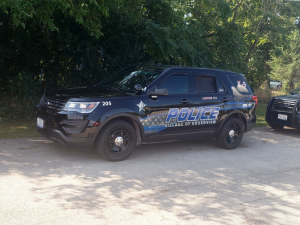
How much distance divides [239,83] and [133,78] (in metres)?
2.77

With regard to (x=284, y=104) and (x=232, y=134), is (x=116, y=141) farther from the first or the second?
(x=284, y=104)

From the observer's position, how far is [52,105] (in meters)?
6.40

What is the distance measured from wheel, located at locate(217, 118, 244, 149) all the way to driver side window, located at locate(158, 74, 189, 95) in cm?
148

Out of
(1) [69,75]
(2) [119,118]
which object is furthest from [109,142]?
(1) [69,75]

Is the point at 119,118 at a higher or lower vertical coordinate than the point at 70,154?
higher

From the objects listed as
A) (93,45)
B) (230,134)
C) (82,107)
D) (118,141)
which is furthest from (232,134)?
(93,45)

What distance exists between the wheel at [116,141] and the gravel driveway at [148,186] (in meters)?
0.17

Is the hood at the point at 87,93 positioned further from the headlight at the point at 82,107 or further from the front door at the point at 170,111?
the front door at the point at 170,111

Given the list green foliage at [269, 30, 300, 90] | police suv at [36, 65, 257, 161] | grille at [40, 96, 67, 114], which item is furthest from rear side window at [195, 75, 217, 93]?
green foliage at [269, 30, 300, 90]

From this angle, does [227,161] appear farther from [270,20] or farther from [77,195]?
[270,20]

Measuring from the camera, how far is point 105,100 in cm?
616

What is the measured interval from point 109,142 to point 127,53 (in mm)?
5847

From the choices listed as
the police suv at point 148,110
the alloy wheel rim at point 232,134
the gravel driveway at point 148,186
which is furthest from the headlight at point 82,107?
the alloy wheel rim at point 232,134

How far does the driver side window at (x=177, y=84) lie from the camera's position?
275 inches
